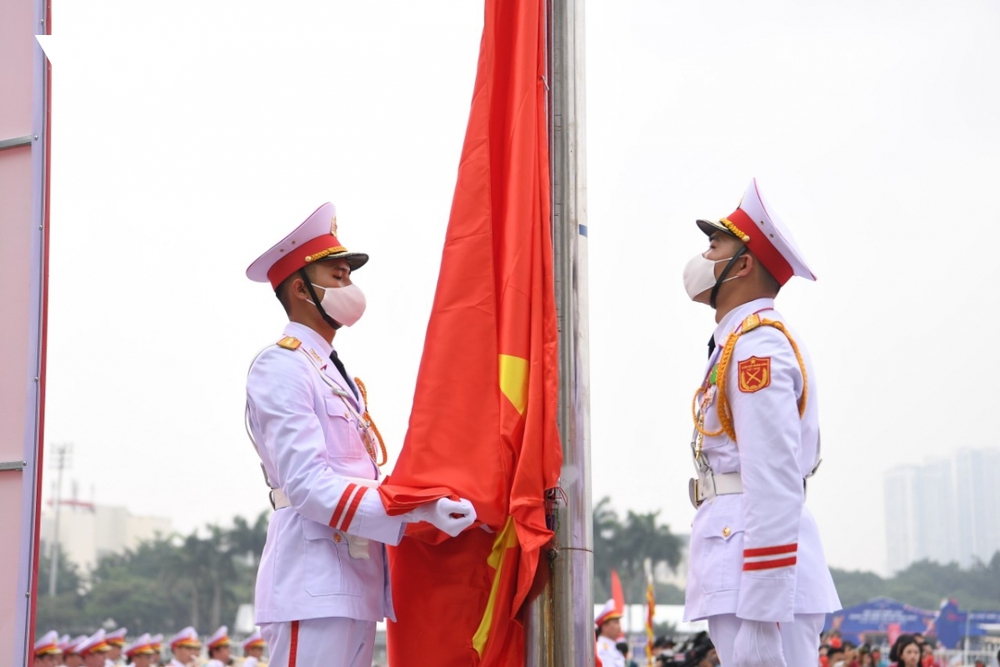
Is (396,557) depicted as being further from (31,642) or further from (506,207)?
(31,642)

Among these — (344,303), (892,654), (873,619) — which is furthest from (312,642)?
(873,619)

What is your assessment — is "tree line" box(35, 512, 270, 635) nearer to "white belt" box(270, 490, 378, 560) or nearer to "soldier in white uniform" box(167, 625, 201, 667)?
"soldier in white uniform" box(167, 625, 201, 667)

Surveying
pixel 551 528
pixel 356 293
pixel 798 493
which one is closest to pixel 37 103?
pixel 356 293

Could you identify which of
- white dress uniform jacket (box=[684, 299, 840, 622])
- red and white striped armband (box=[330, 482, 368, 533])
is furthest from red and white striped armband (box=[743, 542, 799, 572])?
red and white striped armband (box=[330, 482, 368, 533])

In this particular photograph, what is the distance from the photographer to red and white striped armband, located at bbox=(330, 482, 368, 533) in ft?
12.0

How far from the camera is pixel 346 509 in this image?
3.65 metres

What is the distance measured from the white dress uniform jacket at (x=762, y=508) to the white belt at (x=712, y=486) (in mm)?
18

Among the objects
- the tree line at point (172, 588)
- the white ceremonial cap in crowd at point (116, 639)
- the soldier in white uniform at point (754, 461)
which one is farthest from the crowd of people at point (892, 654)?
the tree line at point (172, 588)

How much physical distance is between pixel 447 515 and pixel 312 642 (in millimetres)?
589

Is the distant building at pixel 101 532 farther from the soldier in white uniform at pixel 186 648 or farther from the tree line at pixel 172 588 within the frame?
the soldier in white uniform at pixel 186 648

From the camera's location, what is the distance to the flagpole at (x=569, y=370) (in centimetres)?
369

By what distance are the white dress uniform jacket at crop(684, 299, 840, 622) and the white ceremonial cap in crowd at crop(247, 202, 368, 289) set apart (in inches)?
55.8

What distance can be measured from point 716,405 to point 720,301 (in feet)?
1.27

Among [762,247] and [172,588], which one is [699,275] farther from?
[172,588]
